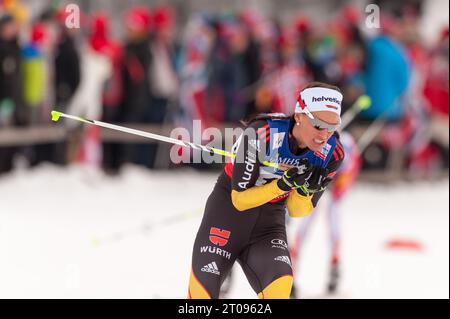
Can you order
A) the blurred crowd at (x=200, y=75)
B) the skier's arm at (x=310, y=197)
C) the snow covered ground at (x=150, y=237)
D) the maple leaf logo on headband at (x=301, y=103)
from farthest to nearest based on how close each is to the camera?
the blurred crowd at (x=200, y=75)
the snow covered ground at (x=150, y=237)
the skier's arm at (x=310, y=197)
the maple leaf logo on headband at (x=301, y=103)

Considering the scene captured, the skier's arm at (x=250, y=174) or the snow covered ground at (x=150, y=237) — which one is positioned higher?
the skier's arm at (x=250, y=174)

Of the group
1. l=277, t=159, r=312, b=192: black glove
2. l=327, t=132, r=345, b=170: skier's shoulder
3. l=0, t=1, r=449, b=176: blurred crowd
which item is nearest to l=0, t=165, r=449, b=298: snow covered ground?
l=0, t=1, r=449, b=176: blurred crowd

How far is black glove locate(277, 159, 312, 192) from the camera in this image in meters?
4.51

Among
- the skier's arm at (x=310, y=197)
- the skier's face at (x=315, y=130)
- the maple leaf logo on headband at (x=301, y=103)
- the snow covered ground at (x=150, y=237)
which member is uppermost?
the maple leaf logo on headband at (x=301, y=103)

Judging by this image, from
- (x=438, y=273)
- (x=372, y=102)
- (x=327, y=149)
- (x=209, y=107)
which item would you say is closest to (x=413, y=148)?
(x=372, y=102)

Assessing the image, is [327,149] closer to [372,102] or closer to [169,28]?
[372,102]

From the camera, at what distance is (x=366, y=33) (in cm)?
1207

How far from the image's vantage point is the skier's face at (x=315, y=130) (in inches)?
178

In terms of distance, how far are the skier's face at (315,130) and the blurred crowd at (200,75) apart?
6134mm

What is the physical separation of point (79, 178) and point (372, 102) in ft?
14.0

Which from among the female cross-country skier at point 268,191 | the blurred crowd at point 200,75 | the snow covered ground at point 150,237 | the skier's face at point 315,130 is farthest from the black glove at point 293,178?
the blurred crowd at point 200,75

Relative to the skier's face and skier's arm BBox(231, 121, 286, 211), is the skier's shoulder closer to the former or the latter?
the skier's face

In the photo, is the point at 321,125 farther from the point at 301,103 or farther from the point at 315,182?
the point at 315,182

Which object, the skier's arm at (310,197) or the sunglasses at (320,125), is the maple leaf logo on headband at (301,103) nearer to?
the sunglasses at (320,125)
